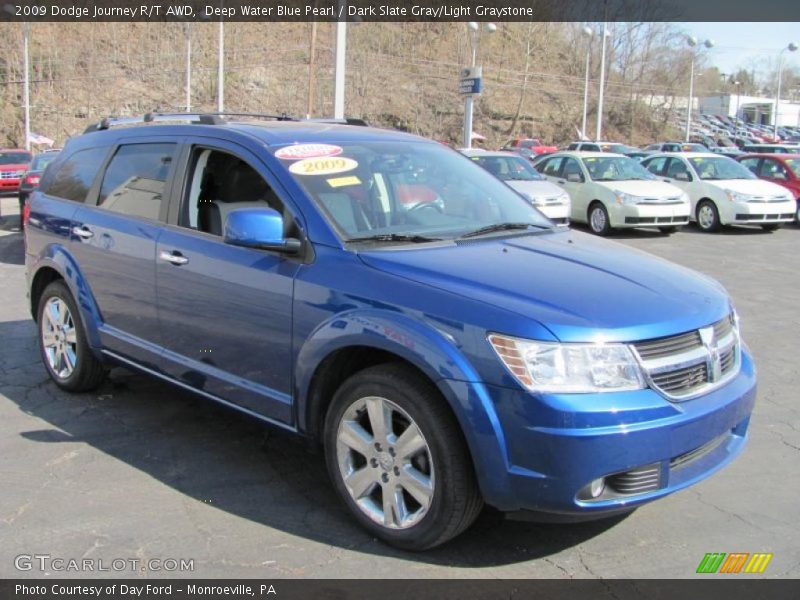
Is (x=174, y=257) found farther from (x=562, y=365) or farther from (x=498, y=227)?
(x=562, y=365)

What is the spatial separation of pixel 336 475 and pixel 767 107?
312 feet

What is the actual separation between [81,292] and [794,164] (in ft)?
58.8

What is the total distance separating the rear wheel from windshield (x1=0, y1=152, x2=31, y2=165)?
1990 cm

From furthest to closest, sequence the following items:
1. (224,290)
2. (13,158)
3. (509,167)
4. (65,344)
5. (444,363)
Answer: (13,158) → (509,167) → (65,344) → (224,290) → (444,363)

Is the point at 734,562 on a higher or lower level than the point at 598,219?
lower

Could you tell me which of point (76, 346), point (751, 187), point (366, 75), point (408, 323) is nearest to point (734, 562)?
point (408, 323)

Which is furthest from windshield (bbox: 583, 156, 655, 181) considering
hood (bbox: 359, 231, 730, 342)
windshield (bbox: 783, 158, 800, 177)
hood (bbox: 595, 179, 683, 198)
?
hood (bbox: 359, 231, 730, 342)

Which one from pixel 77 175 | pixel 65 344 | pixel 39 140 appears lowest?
pixel 65 344

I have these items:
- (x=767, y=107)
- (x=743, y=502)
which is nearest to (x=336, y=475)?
(x=743, y=502)

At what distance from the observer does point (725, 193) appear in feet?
55.1

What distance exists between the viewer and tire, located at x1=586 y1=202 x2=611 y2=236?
16.3m

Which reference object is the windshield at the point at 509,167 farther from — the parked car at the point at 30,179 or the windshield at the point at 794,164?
the parked car at the point at 30,179

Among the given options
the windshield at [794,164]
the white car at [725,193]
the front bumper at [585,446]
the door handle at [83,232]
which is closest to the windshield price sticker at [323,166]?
the front bumper at [585,446]

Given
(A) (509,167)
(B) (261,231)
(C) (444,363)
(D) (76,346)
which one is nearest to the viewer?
(C) (444,363)
